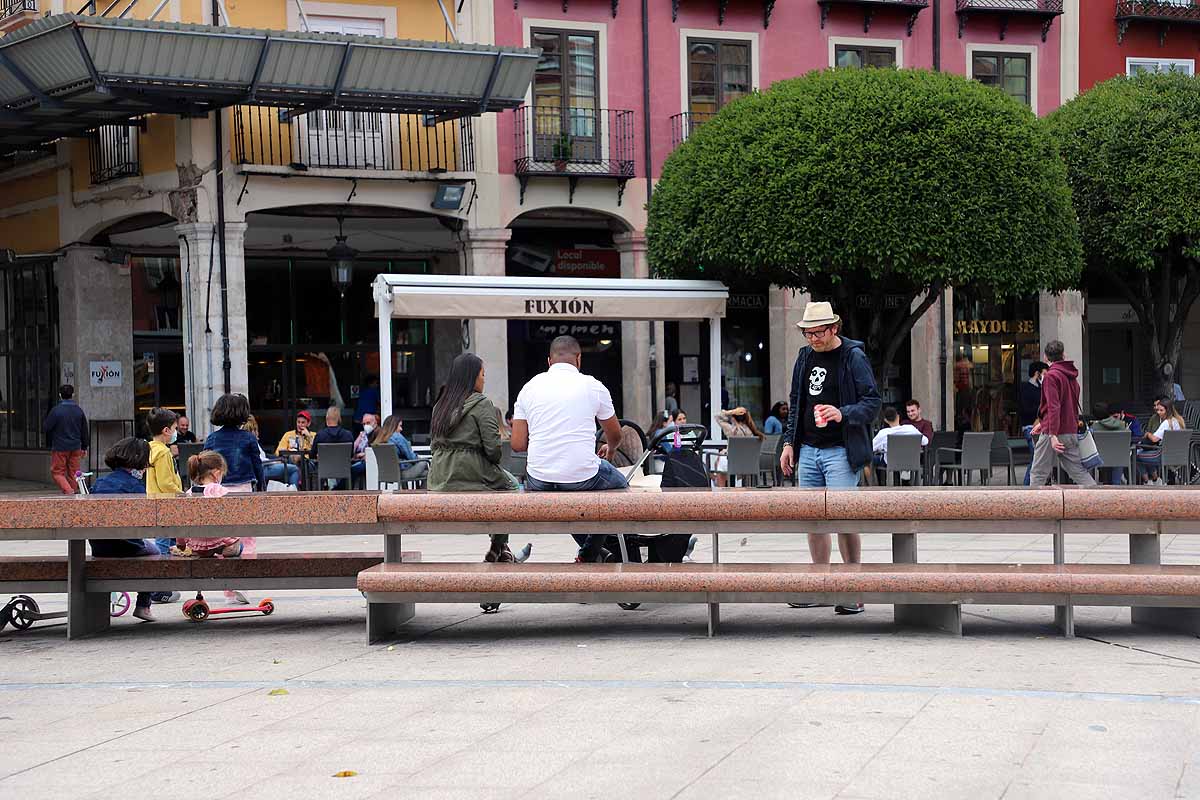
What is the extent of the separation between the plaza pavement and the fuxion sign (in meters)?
10.7

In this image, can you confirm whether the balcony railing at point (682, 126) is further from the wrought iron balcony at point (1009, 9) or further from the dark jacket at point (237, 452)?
the dark jacket at point (237, 452)

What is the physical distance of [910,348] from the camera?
2942cm

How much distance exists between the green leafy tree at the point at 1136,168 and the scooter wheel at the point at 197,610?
62.1 feet

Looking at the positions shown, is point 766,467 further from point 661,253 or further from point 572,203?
point 572,203

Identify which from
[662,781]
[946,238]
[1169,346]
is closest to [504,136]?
[946,238]

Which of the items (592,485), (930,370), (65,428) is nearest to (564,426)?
(592,485)

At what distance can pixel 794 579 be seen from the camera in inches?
320

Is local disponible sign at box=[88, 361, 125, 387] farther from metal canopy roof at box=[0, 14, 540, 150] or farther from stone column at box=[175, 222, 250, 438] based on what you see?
metal canopy roof at box=[0, 14, 540, 150]

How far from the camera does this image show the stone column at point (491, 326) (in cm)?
2552

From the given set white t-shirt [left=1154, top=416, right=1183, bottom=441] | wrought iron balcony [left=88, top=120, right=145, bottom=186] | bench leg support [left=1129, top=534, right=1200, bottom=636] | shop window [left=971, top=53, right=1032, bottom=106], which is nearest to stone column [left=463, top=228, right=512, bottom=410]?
wrought iron balcony [left=88, top=120, right=145, bottom=186]

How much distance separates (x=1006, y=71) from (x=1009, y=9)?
1161 millimetres

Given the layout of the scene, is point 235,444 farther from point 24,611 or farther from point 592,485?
point 592,485

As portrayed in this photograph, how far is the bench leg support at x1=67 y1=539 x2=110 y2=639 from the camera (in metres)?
8.91

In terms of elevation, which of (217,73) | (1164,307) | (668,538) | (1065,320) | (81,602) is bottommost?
(81,602)
